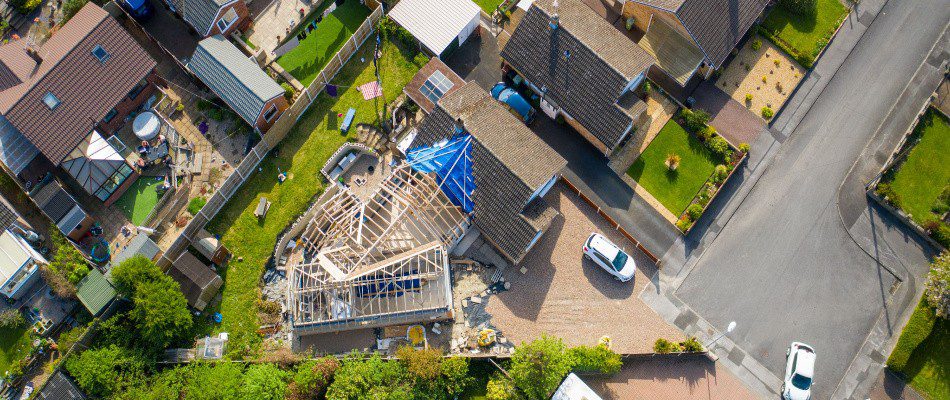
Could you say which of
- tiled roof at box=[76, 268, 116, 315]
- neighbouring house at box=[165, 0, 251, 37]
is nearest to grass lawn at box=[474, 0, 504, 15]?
neighbouring house at box=[165, 0, 251, 37]

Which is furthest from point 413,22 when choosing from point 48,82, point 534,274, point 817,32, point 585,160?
point 817,32

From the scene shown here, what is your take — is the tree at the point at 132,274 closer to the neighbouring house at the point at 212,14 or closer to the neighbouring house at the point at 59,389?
the neighbouring house at the point at 59,389

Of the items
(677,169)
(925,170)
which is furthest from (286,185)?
(925,170)

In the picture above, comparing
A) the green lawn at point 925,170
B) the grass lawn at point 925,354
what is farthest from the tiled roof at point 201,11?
the grass lawn at point 925,354

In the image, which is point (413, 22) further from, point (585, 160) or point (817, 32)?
point (817, 32)

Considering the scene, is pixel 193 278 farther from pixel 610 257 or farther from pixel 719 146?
pixel 719 146
